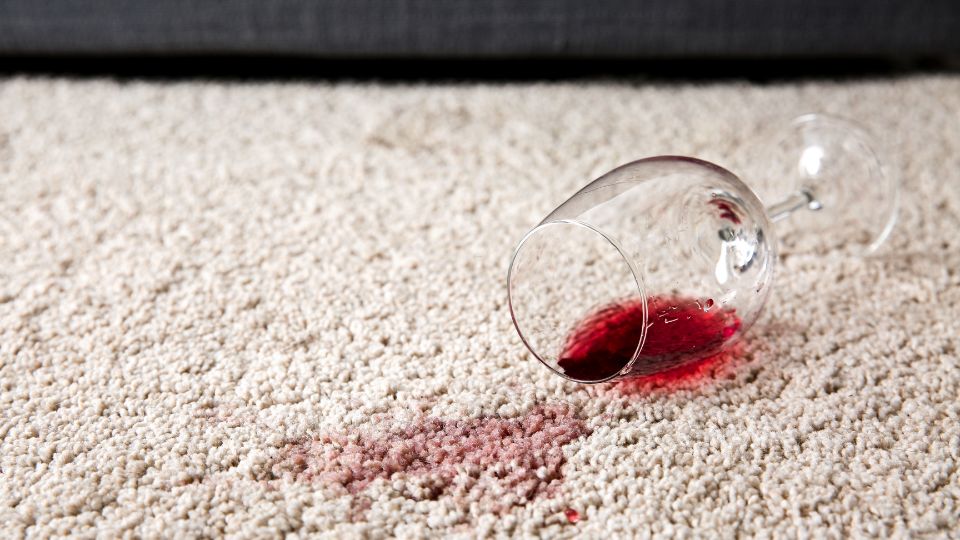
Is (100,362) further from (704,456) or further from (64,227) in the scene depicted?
(704,456)

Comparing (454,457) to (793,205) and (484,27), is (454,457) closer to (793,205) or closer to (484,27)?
(793,205)

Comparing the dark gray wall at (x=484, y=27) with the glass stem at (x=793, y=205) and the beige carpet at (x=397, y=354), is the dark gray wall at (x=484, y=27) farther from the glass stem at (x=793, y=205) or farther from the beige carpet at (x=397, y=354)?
the glass stem at (x=793, y=205)

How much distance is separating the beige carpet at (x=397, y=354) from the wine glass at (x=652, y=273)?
0.19ft

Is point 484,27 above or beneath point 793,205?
above

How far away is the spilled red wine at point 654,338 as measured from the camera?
681 mm

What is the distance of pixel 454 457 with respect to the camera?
696 mm

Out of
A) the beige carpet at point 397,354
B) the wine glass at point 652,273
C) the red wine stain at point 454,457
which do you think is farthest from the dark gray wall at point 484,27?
the red wine stain at point 454,457

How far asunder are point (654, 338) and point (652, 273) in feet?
0.16

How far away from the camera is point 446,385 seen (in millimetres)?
770

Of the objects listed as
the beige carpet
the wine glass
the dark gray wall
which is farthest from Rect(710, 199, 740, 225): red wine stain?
the dark gray wall

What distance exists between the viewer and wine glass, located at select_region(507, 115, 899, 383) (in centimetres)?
69

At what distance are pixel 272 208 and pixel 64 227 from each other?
219 millimetres

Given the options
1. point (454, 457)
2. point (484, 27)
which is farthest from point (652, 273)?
point (484, 27)

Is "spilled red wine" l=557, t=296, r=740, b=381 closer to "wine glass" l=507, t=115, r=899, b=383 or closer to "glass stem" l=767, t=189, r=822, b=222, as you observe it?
"wine glass" l=507, t=115, r=899, b=383
